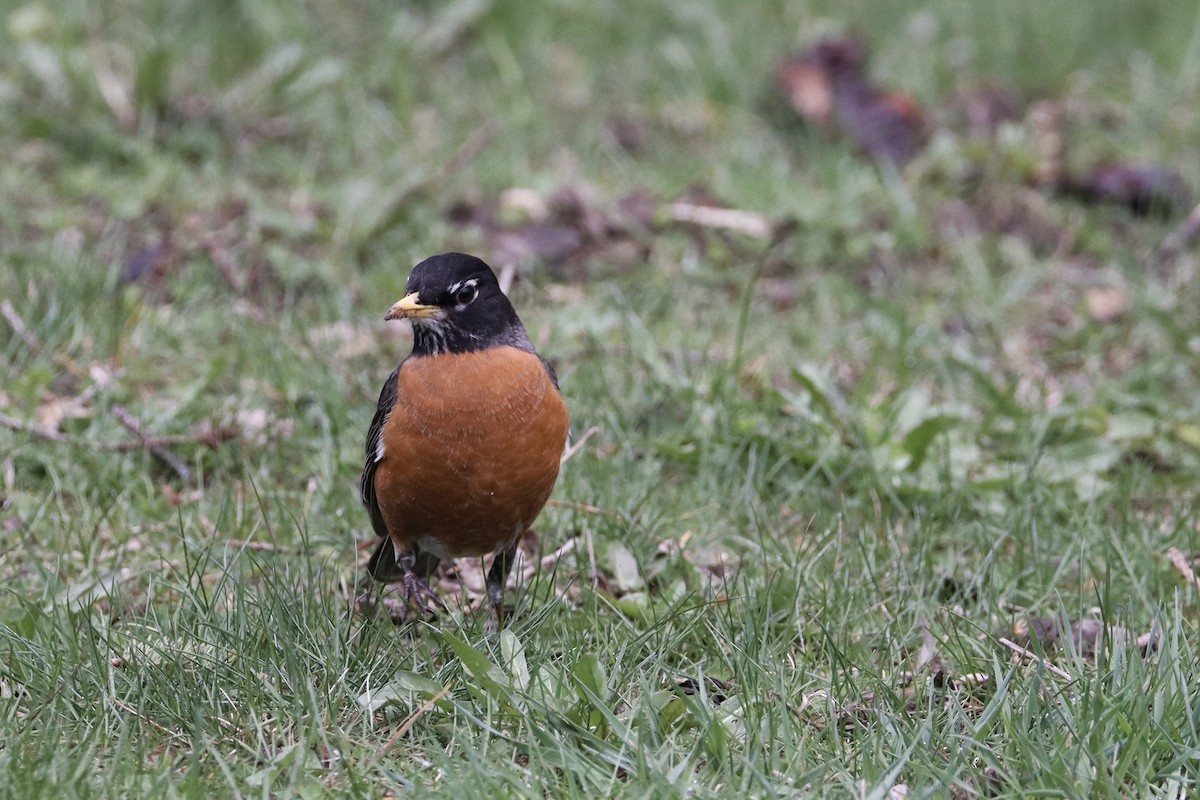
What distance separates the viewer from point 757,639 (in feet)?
11.4

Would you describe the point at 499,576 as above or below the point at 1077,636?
above

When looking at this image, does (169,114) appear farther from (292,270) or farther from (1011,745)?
(1011,745)

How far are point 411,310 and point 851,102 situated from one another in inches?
178

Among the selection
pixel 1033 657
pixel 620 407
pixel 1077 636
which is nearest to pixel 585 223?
pixel 620 407

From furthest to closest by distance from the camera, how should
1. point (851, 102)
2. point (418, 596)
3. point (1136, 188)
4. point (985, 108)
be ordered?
point (985, 108) → point (851, 102) → point (1136, 188) → point (418, 596)

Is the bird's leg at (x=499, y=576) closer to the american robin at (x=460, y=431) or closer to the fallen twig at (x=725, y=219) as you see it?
the american robin at (x=460, y=431)

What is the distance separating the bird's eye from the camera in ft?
12.5

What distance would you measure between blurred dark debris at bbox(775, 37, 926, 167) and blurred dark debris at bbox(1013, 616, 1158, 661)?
393 cm

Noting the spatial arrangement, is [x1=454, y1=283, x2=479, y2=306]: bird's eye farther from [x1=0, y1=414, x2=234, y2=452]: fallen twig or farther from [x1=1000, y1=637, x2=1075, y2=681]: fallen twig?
[x1=1000, y1=637, x2=1075, y2=681]: fallen twig

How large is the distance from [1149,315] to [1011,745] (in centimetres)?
321

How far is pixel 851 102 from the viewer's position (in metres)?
7.61

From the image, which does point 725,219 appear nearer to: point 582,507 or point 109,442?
point 582,507

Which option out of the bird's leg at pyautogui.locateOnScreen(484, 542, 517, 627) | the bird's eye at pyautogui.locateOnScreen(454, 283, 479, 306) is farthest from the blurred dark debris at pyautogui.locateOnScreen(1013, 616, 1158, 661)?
the bird's eye at pyautogui.locateOnScreen(454, 283, 479, 306)

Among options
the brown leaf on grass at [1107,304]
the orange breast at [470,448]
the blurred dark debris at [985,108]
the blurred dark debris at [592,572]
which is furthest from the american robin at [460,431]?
the blurred dark debris at [985,108]
